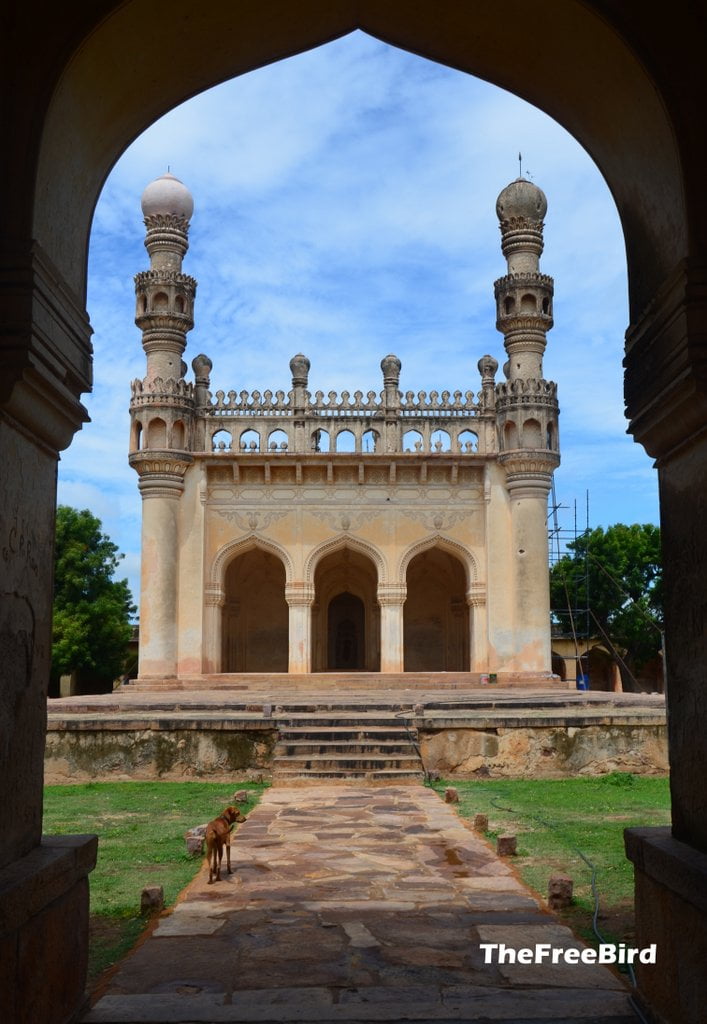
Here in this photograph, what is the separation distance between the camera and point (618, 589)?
33531 millimetres

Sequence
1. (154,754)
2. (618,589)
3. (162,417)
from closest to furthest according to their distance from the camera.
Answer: (154,754) → (162,417) → (618,589)

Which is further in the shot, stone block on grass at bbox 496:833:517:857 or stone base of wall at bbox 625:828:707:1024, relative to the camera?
stone block on grass at bbox 496:833:517:857

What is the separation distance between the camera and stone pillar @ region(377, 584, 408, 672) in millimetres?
21578

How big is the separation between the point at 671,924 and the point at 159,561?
61.9ft

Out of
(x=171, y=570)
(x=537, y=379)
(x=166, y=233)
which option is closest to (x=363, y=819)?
(x=171, y=570)

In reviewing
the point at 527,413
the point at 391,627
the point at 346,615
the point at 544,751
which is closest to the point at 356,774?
the point at 544,751

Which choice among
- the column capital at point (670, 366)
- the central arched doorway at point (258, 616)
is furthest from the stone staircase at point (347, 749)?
the central arched doorway at point (258, 616)

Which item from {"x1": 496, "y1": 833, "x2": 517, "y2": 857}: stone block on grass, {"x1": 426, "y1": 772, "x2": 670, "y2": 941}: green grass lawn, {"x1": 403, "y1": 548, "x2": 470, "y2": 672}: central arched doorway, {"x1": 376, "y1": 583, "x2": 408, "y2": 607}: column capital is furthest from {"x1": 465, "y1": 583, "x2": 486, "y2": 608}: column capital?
{"x1": 496, "y1": 833, "x2": 517, "y2": 857}: stone block on grass

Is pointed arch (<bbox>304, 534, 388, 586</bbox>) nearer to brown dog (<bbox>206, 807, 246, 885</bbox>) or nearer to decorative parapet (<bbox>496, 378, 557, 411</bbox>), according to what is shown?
decorative parapet (<bbox>496, 378, 557, 411</bbox>)

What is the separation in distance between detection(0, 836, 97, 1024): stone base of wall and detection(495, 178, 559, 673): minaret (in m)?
18.3

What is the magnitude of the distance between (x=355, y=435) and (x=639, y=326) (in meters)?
18.6

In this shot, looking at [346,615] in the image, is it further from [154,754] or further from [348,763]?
[348,763]

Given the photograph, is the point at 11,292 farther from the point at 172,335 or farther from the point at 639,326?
the point at 172,335

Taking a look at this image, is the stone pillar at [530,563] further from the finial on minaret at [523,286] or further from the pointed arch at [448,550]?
the finial on minaret at [523,286]
